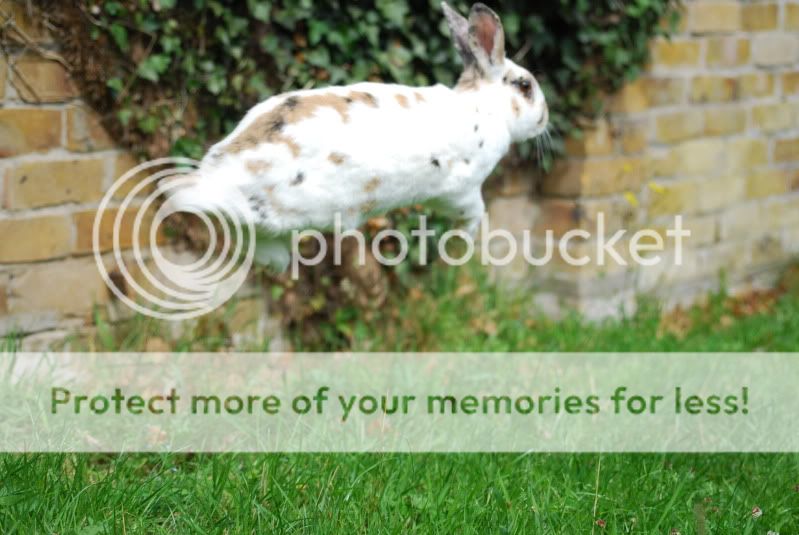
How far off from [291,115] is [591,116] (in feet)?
8.49

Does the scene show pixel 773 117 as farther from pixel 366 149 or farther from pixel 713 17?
pixel 366 149

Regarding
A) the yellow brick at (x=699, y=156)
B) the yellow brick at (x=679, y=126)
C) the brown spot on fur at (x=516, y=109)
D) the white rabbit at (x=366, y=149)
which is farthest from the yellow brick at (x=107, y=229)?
the yellow brick at (x=699, y=156)

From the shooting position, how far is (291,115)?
1762 mm

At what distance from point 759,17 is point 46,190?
3.67 meters

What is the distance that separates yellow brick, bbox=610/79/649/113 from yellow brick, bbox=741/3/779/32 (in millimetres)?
941

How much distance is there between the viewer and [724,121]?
4773mm

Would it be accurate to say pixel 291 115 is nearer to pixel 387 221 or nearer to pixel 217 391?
Result: pixel 217 391

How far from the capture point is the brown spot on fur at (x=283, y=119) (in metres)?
1.74

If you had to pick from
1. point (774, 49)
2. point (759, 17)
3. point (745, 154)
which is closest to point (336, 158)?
point (745, 154)

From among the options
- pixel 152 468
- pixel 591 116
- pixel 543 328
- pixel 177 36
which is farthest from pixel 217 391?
pixel 591 116

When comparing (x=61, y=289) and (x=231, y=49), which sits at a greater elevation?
(x=231, y=49)

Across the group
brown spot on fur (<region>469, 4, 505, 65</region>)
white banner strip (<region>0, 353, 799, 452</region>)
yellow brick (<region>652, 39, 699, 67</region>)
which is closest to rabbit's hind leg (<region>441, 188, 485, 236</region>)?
brown spot on fur (<region>469, 4, 505, 65</region>)

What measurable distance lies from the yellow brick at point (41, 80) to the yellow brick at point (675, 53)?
2576 mm

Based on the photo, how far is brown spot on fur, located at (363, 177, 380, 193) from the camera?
1.80 m
